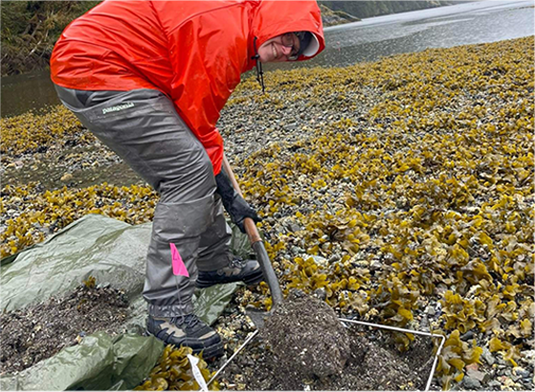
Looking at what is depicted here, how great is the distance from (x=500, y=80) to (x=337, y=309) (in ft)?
24.6

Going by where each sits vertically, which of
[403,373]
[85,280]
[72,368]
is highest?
[72,368]

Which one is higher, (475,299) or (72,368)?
(72,368)

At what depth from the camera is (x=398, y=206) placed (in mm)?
4008

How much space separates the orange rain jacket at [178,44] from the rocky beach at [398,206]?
1513 millimetres

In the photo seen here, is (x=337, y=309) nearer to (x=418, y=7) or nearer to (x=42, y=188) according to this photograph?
(x=42, y=188)

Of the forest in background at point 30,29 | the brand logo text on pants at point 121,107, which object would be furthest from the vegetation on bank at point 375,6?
the brand logo text on pants at point 121,107

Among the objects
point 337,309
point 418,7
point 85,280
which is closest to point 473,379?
point 337,309

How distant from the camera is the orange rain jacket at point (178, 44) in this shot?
6.77 ft

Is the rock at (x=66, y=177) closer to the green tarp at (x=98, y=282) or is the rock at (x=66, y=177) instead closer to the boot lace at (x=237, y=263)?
the green tarp at (x=98, y=282)

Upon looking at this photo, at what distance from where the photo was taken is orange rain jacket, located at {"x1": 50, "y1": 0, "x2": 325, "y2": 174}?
6.77 feet

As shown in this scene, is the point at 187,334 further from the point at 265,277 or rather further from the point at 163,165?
the point at 163,165

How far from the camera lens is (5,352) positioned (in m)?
2.24

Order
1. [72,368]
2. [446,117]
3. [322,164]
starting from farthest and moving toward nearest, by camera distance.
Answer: [446,117] < [322,164] < [72,368]

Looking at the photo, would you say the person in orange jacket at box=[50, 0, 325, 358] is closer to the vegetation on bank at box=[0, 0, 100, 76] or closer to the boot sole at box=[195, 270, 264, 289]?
the boot sole at box=[195, 270, 264, 289]
